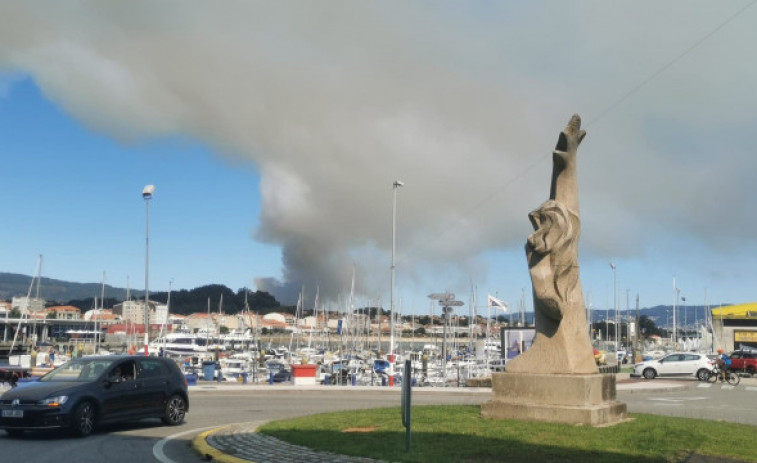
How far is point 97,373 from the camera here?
47.5 feet

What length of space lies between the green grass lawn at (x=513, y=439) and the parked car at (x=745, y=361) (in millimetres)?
34272

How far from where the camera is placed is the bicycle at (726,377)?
35.9 m

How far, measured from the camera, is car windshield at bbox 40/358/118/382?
1438 cm

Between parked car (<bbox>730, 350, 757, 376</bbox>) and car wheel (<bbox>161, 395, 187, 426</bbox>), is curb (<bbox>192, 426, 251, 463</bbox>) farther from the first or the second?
parked car (<bbox>730, 350, 757, 376</bbox>)

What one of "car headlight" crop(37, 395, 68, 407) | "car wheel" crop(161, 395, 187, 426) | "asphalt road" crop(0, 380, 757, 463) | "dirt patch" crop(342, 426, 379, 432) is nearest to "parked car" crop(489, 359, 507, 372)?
"asphalt road" crop(0, 380, 757, 463)

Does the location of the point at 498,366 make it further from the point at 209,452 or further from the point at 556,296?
the point at 209,452

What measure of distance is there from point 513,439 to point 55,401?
8066 mm

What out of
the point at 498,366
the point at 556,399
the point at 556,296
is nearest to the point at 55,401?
the point at 556,399

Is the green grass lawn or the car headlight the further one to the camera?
the car headlight

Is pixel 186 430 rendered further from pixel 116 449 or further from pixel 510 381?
pixel 510 381

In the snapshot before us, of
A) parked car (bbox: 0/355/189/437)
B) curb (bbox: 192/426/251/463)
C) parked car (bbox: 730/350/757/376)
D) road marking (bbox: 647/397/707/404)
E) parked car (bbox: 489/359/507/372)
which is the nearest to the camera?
curb (bbox: 192/426/251/463)

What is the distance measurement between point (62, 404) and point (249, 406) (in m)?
8.58

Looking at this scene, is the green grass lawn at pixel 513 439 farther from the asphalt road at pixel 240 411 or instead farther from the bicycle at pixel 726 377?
the bicycle at pixel 726 377

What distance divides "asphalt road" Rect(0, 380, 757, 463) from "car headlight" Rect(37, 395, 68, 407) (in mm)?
620
